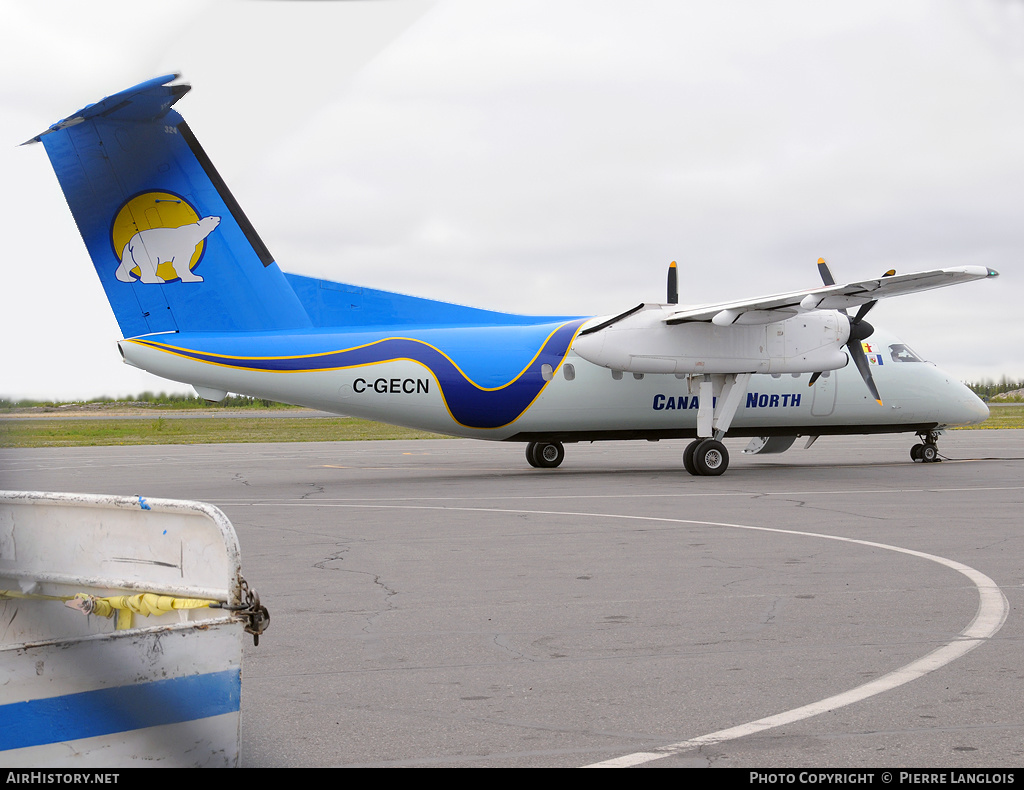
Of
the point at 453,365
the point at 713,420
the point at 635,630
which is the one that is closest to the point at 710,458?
the point at 713,420

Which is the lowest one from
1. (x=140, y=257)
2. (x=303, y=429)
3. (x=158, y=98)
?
(x=303, y=429)

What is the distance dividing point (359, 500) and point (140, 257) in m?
5.73

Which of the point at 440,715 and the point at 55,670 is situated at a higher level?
the point at 55,670

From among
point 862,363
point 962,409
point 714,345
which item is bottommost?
point 962,409

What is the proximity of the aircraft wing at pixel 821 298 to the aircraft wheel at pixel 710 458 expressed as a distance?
2719 millimetres

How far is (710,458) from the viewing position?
2148 centimetres

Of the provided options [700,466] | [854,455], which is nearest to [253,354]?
[700,466]

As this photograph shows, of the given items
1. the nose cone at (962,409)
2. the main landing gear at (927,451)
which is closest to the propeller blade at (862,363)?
the nose cone at (962,409)

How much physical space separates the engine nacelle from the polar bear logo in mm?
7919

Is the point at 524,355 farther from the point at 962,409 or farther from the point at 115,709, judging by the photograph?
the point at 115,709

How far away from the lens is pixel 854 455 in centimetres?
3044

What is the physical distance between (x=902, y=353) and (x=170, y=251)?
17.8 metres

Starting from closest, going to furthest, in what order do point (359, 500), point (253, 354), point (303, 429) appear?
point (359, 500), point (253, 354), point (303, 429)
